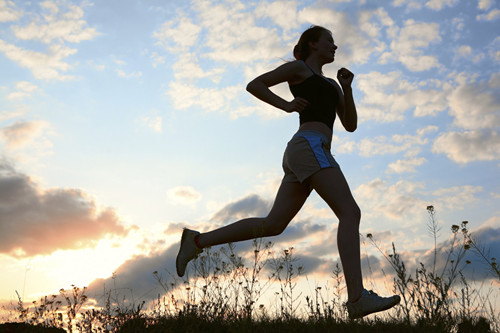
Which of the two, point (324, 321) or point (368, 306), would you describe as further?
point (324, 321)

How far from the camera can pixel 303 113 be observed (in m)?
4.57

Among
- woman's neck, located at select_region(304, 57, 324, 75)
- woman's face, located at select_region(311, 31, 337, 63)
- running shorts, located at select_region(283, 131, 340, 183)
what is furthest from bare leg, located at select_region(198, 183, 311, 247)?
woman's face, located at select_region(311, 31, 337, 63)

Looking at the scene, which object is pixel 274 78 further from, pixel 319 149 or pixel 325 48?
pixel 319 149

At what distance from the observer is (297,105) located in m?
4.43

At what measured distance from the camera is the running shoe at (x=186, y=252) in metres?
5.16

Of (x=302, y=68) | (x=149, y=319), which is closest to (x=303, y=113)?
(x=302, y=68)

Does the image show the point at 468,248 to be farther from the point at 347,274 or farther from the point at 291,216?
the point at 291,216

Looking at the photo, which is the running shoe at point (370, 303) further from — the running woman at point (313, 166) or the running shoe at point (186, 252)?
the running shoe at point (186, 252)

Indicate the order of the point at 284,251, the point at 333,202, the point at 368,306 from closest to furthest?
the point at 368,306 → the point at 333,202 → the point at 284,251

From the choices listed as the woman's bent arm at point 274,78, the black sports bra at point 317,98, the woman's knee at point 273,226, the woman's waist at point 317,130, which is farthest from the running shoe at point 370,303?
the woman's bent arm at point 274,78

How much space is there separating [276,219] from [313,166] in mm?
692

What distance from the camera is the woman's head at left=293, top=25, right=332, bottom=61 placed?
4973 millimetres

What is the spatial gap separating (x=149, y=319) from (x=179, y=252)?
3.12ft

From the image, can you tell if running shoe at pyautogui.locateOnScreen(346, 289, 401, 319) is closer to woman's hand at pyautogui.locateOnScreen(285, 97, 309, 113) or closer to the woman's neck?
woman's hand at pyautogui.locateOnScreen(285, 97, 309, 113)
